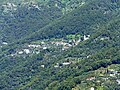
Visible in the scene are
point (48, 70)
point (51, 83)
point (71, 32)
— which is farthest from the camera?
point (71, 32)

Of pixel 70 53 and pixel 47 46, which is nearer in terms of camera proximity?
pixel 70 53

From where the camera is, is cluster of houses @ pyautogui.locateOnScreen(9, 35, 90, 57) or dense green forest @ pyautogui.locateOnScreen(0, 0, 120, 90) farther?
cluster of houses @ pyautogui.locateOnScreen(9, 35, 90, 57)

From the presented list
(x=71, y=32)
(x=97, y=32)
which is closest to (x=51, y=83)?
(x=97, y=32)

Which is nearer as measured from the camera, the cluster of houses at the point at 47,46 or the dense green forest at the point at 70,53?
the dense green forest at the point at 70,53

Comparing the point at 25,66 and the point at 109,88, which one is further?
the point at 25,66

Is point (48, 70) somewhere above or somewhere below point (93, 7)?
below

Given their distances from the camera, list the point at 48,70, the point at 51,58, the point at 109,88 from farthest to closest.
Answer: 1. the point at 51,58
2. the point at 48,70
3. the point at 109,88

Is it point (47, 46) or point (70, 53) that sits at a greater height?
point (47, 46)

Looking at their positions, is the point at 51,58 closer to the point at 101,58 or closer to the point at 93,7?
the point at 101,58
